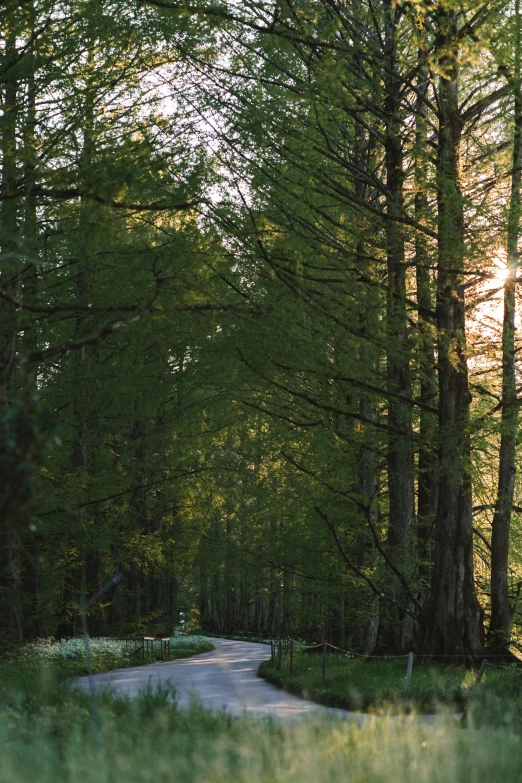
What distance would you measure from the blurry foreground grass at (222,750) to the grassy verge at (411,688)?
1461 mm

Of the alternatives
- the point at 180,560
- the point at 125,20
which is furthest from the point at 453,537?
the point at 180,560

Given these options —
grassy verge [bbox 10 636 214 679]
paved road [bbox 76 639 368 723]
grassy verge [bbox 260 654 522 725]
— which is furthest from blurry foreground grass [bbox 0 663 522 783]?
grassy verge [bbox 10 636 214 679]

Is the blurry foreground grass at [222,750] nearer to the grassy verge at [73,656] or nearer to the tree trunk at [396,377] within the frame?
the tree trunk at [396,377]

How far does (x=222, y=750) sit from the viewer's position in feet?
18.8

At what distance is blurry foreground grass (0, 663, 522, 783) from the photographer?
209 inches

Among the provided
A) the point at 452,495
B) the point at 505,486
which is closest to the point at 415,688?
the point at 452,495

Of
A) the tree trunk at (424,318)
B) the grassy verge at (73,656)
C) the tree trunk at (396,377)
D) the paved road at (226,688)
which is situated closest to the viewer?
the paved road at (226,688)

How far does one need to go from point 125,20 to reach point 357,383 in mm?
5917

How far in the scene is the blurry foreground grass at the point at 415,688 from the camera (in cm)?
980

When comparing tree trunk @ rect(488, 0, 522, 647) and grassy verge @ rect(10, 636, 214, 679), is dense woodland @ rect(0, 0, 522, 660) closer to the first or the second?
tree trunk @ rect(488, 0, 522, 647)

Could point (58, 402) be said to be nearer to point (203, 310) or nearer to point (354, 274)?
point (354, 274)

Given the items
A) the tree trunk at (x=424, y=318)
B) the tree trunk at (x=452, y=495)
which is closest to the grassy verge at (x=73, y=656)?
the tree trunk at (x=452, y=495)

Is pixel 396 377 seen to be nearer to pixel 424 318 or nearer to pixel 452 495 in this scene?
pixel 424 318

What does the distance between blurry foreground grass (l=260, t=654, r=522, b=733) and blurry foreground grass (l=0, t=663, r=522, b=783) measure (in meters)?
1.50
